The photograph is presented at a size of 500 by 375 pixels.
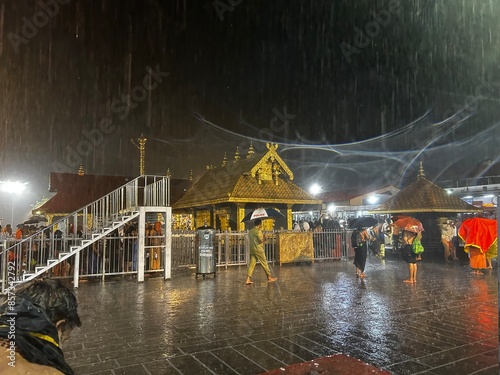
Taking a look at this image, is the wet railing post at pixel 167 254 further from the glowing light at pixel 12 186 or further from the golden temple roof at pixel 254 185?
the glowing light at pixel 12 186

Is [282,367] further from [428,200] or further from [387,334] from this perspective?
[428,200]

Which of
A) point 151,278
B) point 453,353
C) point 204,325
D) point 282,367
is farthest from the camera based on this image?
point 151,278

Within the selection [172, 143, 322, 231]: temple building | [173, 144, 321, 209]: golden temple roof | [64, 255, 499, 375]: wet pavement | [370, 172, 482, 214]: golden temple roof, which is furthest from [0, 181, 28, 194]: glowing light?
[370, 172, 482, 214]: golden temple roof

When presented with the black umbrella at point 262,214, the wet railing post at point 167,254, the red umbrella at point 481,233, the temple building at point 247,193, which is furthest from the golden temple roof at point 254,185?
the red umbrella at point 481,233

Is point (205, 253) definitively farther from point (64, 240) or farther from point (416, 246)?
point (416, 246)

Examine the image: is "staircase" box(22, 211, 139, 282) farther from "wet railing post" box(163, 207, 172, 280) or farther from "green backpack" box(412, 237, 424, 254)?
"green backpack" box(412, 237, 424, 254)

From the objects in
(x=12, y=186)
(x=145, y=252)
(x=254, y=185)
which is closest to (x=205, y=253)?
(x=145, y=252)

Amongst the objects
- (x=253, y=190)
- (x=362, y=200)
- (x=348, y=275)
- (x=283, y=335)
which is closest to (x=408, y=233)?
(x=348, y=275)

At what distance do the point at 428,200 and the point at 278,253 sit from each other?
26.2ft

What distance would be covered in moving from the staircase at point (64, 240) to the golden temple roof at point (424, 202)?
11.8m

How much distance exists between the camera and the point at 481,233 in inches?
486

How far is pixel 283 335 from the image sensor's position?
18.2 ft

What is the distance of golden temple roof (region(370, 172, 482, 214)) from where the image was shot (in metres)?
17.0

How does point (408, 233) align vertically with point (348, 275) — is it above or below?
above
